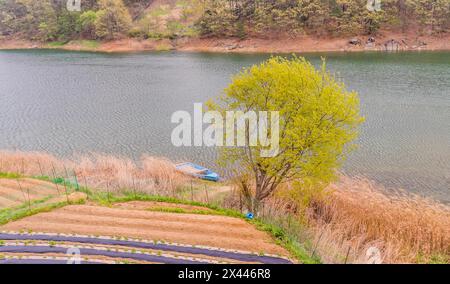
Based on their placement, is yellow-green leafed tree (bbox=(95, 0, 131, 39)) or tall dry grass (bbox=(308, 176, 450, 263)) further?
yellow-green leafed tree (bbox=(95, 0, 131, 39))

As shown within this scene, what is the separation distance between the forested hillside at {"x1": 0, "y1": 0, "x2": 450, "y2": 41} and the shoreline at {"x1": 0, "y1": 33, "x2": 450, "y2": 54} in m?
1.49

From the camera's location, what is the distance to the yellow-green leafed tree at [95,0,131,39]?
8356 cm

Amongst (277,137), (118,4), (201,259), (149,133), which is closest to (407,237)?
(277,137)

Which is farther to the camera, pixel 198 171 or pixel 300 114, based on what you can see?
pixel 198 171

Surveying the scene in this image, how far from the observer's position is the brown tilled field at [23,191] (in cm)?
1817

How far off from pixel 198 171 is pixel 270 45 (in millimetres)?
56593

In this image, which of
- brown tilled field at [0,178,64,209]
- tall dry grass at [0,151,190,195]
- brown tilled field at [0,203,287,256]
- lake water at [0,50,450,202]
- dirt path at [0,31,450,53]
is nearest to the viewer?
brown tilled field at [0,203,287,256]

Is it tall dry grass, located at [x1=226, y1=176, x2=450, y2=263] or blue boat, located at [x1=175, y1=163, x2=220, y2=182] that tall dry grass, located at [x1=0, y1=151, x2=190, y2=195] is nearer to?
blue boat, located at [x1=175, y1=163, x2=220, y2=182]

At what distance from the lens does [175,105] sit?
3912cm

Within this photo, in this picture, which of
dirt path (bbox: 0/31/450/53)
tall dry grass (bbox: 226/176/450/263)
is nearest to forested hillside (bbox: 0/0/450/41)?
dirt path (bbox: 0/31/450/53)

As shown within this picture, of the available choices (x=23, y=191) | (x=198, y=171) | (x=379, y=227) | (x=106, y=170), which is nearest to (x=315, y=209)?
(x=379, y=227)

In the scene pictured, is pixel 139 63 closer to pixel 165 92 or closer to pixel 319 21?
pixel 165 92

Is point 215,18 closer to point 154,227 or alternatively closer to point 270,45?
point 270,45
